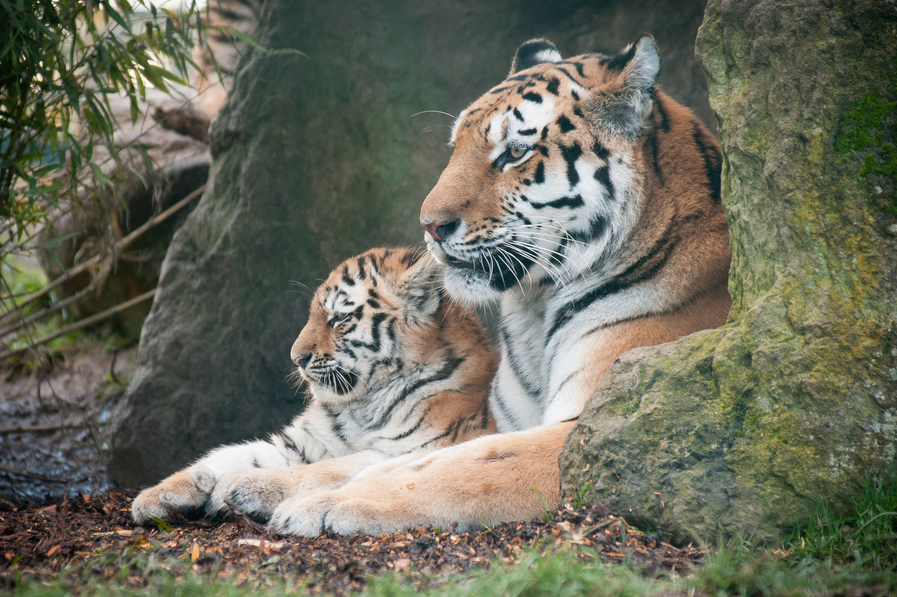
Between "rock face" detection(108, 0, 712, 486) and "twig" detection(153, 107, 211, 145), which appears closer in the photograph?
"rock face" detection(108, 0, 712, 486)

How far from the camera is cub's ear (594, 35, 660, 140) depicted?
106 inches

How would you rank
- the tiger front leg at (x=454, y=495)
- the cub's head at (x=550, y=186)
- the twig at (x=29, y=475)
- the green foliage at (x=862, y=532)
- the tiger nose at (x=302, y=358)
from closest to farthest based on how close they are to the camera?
the green foliage at (x=862, y=532) < the tiger front leg at (x=454, y=495) < the cub's head at (x=550, y=186) < the tiger nose at (x=302, y=358) < the twig at (x=29, y=475)

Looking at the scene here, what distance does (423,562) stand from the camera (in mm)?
1952

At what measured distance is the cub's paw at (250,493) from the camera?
2807mm

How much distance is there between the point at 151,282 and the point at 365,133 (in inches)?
94.5

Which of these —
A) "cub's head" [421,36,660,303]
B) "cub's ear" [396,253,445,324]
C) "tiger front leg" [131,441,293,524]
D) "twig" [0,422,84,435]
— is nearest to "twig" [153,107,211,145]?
"twig" [0,422,84,435]

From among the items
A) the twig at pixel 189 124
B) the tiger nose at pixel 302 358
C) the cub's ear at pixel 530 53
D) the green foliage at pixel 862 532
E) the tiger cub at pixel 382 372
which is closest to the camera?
the green foliage at pixel 862 532

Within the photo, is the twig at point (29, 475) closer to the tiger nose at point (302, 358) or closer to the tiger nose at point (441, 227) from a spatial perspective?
the tiger nose at point (302, 358)

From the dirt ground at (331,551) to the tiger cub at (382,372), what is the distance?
0.82m

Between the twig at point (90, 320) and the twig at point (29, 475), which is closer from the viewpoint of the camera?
the twig at point (29, 475)

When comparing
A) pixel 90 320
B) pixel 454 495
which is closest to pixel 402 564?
pixel 454 495

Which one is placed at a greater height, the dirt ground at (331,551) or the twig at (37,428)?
the twig at (37,428)

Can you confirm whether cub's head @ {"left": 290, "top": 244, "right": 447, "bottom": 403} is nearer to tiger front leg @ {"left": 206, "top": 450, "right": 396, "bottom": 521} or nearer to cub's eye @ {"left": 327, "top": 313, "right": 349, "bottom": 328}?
cub's eye @ {"left": 327, "top": 313, "right": 349, "bottom": 328}

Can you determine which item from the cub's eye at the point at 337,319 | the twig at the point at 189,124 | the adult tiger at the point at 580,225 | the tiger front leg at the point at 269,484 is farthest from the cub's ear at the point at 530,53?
the twig at the point at 189,124
